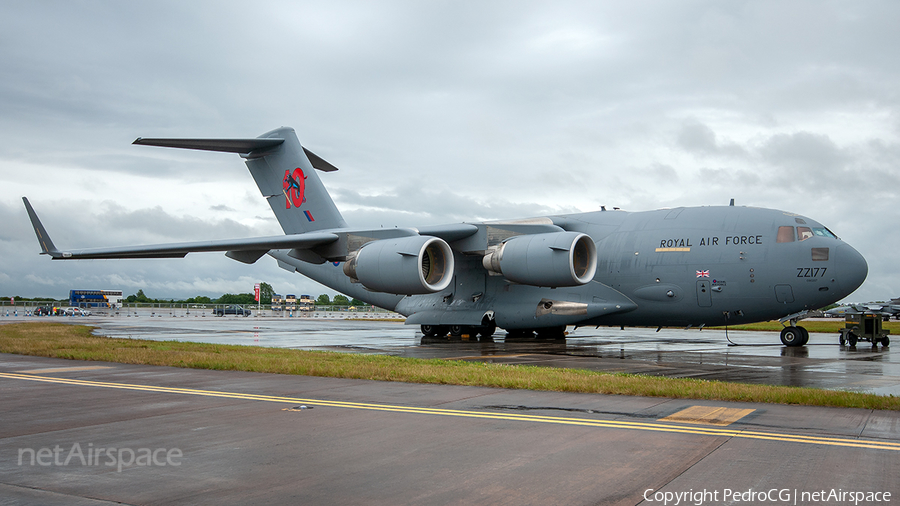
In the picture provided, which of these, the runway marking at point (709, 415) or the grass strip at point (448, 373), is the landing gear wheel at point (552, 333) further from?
the runway marking at point (709, 415)

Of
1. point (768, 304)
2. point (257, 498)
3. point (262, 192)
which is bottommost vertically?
point (257, 498)

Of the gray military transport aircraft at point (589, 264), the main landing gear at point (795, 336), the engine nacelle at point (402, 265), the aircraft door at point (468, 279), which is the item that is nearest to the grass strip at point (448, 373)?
the engine nacelle at point (402, 265)

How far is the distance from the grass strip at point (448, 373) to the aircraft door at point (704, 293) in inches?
313

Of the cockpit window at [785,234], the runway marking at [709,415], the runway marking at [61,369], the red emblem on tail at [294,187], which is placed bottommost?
the runway marking at [61,369]

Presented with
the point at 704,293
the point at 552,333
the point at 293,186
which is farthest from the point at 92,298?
the point at 704,293

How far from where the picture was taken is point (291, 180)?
22906 millimetres

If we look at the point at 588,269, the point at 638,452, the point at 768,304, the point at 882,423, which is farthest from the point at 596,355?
the point at 638,452

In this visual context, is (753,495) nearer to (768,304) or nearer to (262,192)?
(768,304)

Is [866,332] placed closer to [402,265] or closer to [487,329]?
[487,329]

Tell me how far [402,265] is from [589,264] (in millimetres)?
5070

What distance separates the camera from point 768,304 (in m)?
16.6

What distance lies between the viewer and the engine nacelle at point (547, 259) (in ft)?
55.0

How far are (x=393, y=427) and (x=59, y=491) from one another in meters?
2.71

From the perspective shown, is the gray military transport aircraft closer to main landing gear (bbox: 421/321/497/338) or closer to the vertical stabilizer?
main landing gear (bbox: 421/321/497/338)
